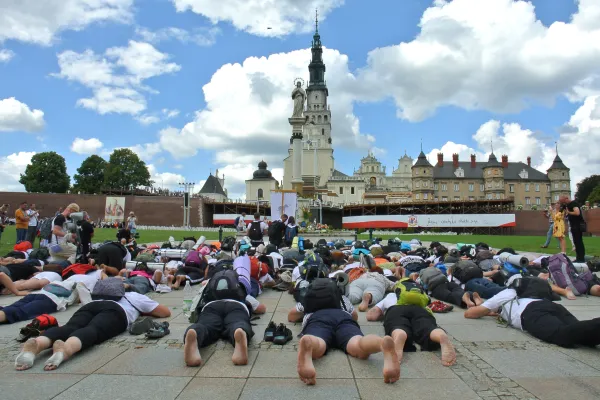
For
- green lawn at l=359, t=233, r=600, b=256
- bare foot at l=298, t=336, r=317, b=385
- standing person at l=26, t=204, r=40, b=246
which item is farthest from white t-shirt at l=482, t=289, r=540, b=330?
standing person at l=26, t=204, r=40, b=246

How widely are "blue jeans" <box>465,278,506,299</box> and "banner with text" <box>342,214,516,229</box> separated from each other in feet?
124

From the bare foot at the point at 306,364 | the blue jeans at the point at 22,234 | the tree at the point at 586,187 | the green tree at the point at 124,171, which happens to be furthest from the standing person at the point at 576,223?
the tree at the point at 586,187

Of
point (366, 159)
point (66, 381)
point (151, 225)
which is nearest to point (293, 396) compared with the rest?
point (66, 381)

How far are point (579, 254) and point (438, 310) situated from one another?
6.56 meters

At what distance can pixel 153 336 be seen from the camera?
16.5 ft

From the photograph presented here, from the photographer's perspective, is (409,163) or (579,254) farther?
(409,163)

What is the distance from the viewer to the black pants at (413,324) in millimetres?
4508

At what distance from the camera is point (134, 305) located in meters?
5.70

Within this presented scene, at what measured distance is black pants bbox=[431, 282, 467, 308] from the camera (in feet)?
Answer: 23.1

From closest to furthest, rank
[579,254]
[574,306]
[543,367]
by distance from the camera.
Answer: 1. [543,367]
2. [574,306]
3. [579,254]

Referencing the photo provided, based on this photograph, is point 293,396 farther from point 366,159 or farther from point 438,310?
point 366,159

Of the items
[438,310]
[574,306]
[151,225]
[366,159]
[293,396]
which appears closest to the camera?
[293,396]

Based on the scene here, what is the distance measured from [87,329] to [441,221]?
43.6 metres

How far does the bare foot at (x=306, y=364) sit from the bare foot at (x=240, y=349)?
28.3 inches
